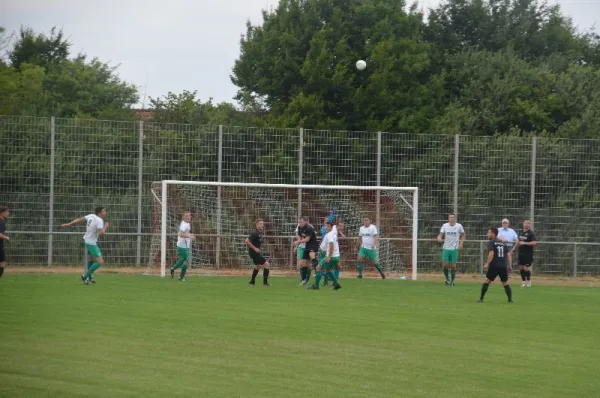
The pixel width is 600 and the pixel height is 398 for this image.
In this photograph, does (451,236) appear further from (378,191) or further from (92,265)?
(92,265)

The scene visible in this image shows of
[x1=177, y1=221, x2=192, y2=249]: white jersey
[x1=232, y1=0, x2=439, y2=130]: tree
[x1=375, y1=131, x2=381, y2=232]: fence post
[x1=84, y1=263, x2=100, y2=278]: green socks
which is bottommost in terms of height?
[x1=84, y1=263, x2=100, y2=278]: green socks

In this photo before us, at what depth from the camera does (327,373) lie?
40.4 feet

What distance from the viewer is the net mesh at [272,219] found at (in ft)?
106

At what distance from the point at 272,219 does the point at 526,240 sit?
25.8 feet

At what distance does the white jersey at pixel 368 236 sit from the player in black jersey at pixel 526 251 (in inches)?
168

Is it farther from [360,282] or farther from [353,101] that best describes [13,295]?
[353,101]

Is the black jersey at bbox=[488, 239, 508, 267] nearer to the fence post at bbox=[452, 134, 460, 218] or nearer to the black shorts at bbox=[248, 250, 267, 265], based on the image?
the black shorts at bbox=[248, 250, 267, 265]

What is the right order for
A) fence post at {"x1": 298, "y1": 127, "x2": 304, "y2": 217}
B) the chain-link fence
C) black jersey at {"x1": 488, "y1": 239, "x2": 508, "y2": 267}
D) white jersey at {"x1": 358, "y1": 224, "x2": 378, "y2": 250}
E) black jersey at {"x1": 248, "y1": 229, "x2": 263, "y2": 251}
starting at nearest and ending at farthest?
black jersey at {"x1": 488, "y1": 239, "x2": 508, "y2": 267} < black jersey at {"x1": 248, "y1": 229, "x2": 263, "y2": 251} < the chain-link fence < white jersey at {"x1": 358, "y1": 224, "x2": 378, "y2": 250} < fence post at {"x1": 298, "y1": 127, "x2": 304, "y2": 217}

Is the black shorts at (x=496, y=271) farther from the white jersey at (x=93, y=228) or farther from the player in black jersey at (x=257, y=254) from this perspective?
the white jersey at (x=93, y=228)

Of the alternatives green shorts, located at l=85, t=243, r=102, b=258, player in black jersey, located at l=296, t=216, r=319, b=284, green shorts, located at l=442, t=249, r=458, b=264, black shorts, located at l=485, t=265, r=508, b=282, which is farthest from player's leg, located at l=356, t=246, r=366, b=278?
green shorts, located at l=85, t=243, r=102, b=258

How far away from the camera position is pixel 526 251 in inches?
1229

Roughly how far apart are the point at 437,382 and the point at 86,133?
2219 centimetres

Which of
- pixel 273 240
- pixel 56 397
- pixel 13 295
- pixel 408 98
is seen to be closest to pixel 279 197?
pixel 273 240

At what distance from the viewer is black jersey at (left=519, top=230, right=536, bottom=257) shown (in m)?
31.2
